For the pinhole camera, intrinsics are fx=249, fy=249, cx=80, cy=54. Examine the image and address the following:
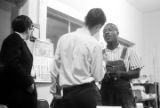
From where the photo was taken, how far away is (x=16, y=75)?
5.69 ft

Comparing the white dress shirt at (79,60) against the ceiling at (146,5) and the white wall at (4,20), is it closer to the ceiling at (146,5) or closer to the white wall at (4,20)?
the white wall at (4,20)

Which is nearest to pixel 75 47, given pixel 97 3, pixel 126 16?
pixel 97 3

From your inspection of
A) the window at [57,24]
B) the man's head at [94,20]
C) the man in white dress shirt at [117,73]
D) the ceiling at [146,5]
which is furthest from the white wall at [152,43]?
the man's head at [94,20]

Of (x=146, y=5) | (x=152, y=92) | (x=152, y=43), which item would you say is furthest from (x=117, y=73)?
(x=152, y=43)

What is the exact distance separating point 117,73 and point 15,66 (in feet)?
2.83

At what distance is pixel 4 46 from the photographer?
177 cm

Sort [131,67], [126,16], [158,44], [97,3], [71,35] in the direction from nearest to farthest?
[71,35] < [131,67] < [97,3] < [126,16] < [158,44]

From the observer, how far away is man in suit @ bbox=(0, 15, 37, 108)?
1.72 m

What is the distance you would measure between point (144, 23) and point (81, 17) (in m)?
2.95

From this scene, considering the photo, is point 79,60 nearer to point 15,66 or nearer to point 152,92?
point 15,66

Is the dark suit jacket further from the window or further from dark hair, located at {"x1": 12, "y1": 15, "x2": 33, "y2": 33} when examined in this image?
the window

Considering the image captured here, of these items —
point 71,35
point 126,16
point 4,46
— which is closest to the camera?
point 71,35

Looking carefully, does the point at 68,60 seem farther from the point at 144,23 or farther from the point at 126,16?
→ the point at 144,23

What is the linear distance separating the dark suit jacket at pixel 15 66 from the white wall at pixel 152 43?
4433mm
